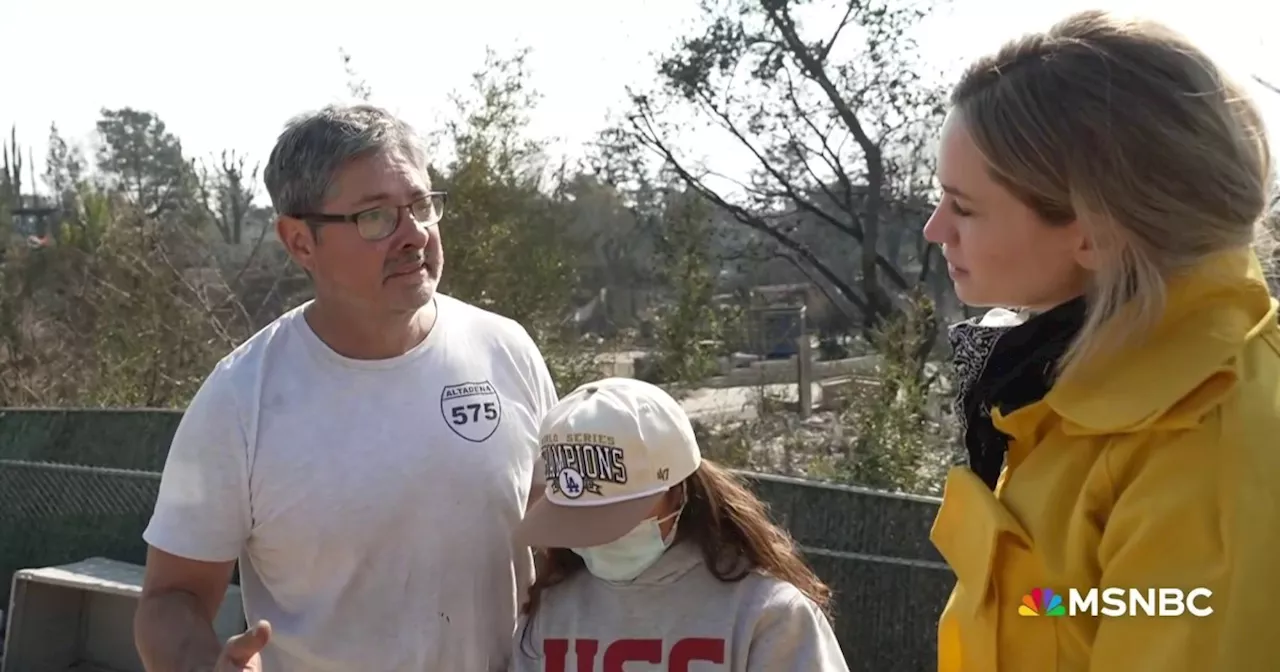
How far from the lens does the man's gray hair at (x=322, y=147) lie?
1.98 metres

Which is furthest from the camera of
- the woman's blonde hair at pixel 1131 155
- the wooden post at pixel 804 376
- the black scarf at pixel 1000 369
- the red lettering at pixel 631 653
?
the wooden post at pixel 804 376

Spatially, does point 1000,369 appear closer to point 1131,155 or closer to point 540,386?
point 1131,155

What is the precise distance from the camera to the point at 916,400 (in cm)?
482

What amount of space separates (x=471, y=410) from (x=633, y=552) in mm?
443

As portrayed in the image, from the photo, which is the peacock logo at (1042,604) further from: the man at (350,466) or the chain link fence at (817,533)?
the chain link fence at (817,533)

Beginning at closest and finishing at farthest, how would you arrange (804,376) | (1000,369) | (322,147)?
(1000,369), (322,147), (804,376)

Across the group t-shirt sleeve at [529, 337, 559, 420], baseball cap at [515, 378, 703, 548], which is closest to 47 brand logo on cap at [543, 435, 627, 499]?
baseball cap at [515, 378, 703, 548]

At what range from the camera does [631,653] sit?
175 centimetres

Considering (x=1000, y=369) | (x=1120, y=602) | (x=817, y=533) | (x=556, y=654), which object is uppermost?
(x=1000, y=369)

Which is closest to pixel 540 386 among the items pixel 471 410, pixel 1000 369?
pixel 471 410

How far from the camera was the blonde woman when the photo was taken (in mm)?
1088

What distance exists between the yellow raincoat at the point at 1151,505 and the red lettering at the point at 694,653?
1.43 feet

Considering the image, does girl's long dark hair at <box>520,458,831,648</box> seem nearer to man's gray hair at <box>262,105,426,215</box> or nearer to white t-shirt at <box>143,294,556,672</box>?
white t-shirt at <box>143,294,556,672</box>

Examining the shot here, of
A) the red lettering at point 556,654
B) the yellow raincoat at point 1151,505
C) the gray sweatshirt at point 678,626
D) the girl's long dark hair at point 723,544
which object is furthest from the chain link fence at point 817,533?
the yellow raincoat at point 1151,505
